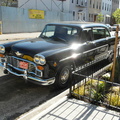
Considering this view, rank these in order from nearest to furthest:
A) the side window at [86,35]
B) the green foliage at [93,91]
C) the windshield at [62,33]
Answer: the green foliage at [93,91], the windshield at [62,33], the side window at [86,35]

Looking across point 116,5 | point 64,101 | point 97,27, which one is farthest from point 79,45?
point 116,5

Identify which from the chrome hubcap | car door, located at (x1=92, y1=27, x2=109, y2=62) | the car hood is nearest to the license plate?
the car hood

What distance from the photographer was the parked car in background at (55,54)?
4.05 m

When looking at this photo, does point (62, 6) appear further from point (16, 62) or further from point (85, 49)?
point (16, 62)

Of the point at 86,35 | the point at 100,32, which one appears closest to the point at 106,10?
the point at 100,32

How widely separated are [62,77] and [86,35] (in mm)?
1769

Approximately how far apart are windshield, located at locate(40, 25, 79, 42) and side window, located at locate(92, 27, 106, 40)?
953mm

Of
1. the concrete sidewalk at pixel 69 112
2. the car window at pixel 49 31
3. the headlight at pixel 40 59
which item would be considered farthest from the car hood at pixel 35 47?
the concrete sidewalk at pixel 69 112

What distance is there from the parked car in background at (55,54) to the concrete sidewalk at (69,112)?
2.55 ft

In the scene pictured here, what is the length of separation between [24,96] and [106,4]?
50.9 meters

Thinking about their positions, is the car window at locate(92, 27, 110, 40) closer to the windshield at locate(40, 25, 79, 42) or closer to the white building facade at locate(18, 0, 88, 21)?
the windshield at locate(40, 25, 79, 42)

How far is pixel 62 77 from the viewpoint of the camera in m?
4.53

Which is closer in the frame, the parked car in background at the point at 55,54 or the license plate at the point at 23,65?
the parked car in background at the point at 55,54

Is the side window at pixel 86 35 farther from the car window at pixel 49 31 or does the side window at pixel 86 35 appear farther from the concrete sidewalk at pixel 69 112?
the concrete sidewalk at pixel 69 112
